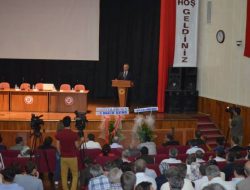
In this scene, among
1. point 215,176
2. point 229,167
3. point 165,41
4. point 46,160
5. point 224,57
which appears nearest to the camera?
point 215,176

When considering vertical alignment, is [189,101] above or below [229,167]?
above

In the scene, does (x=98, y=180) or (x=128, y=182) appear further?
(x=98, y=180)

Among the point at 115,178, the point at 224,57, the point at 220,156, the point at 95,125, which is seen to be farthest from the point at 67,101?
the point at 115,178

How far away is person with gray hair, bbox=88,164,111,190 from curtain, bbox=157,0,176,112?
33.3 feet

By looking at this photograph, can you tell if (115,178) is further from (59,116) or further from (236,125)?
(59,116)

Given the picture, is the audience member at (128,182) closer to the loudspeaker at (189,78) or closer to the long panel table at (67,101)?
the long panel table at (67,101)

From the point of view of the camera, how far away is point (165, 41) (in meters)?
15.8

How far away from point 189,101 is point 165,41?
213cm

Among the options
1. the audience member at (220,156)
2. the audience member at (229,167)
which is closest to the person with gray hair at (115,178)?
the audience member at (229,167)

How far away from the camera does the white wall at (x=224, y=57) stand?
13578mm

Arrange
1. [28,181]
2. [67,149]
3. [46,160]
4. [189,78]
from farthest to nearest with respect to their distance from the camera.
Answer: [189,78] → [46,160] → [67,149] → [28,181]

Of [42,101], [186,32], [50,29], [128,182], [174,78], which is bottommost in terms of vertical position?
[128,182]

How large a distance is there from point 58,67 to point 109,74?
2033mm

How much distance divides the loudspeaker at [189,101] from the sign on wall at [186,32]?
95 centimetres
